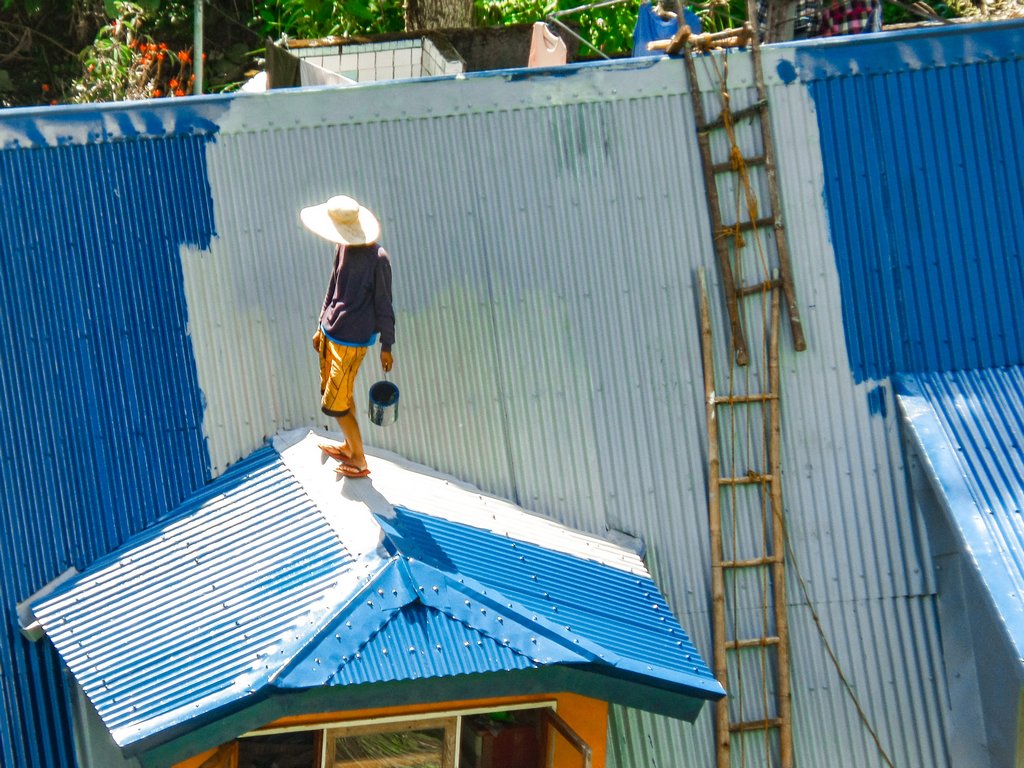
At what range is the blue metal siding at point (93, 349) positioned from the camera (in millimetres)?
10820

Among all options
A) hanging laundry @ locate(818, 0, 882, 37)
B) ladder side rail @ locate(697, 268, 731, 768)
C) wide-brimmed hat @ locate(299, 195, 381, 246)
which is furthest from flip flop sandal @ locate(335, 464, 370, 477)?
hanging laundry @ locate(818, 0, 882, 37)

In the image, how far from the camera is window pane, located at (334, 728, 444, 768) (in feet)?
32.6

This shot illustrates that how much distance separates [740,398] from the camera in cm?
1134

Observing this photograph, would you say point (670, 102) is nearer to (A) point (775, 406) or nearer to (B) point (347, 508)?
(A) point (775, 406)

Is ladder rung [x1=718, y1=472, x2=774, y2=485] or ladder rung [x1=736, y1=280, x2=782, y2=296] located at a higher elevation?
ladder rung [x1=736, y1=280, x2=782, y2=296]

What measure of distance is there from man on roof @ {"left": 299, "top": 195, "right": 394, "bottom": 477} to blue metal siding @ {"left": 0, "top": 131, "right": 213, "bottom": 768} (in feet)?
5.66

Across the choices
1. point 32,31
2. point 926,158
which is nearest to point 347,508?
point 926,158

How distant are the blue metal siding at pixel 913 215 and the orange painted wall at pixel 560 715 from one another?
3739 millimetres

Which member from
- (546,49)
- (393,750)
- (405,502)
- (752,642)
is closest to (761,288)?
(752,642)

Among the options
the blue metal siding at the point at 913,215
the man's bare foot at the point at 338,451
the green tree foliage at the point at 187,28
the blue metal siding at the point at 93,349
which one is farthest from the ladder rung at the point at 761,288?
the green tree foliage at the point at 187,28

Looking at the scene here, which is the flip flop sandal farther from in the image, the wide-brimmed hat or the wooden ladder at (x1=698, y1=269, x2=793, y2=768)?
the wooden ladder at (x1=698, y1=269, x2=793, y2=768)

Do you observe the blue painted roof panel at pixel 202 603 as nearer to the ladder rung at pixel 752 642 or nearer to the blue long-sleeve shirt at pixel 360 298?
the blue long-sleeve shirt at pixel 360 298

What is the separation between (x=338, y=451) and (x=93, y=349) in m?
2.35

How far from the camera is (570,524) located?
11273 mm
